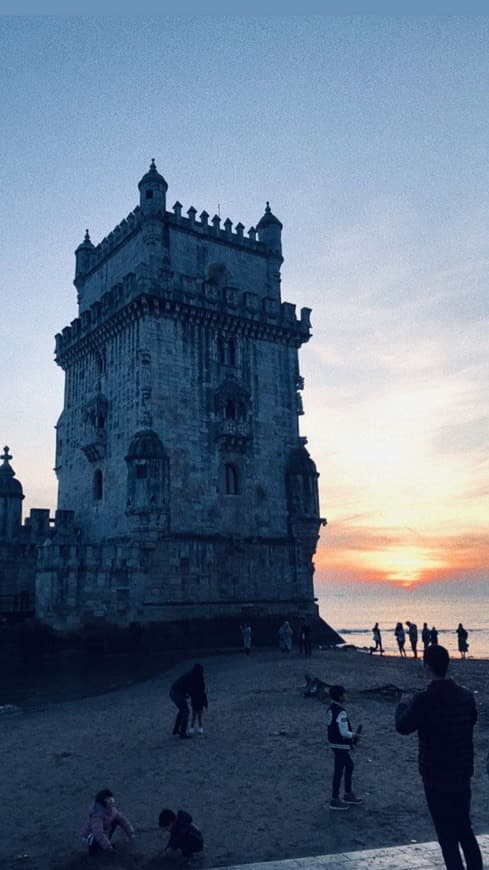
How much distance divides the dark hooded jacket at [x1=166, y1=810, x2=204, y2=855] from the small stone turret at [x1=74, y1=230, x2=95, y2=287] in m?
37.7

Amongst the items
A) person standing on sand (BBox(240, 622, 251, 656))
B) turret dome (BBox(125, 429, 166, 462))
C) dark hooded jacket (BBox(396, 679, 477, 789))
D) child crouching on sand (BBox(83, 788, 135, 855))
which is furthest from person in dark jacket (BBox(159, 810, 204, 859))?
turret dome (BBox(125, 429, 166, 462))

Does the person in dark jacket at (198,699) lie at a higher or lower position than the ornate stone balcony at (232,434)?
lower

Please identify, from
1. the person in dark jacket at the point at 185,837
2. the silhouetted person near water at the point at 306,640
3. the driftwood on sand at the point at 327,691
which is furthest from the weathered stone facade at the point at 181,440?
the person in dark jacket at the point at 185,837

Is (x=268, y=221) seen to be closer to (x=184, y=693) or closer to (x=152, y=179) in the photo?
(x=152, y=179)

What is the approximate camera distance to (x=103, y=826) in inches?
338

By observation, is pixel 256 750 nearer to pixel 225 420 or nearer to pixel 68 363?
pixel 225 420

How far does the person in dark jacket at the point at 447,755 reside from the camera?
18.6 ft

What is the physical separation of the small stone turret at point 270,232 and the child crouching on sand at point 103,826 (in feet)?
116

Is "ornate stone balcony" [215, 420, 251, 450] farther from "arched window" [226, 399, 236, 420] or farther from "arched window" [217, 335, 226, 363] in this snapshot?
"arched window" [217, 335, 226, 363]

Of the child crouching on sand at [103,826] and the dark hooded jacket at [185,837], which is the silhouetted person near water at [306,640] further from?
the dark hooded jacket at [185,837]

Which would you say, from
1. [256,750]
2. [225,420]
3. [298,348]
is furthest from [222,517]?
[256,750]

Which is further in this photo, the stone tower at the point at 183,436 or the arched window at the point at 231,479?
the arched window at the point at 231,479

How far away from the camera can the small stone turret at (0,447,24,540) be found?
3600 cm

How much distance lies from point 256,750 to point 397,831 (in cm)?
498
